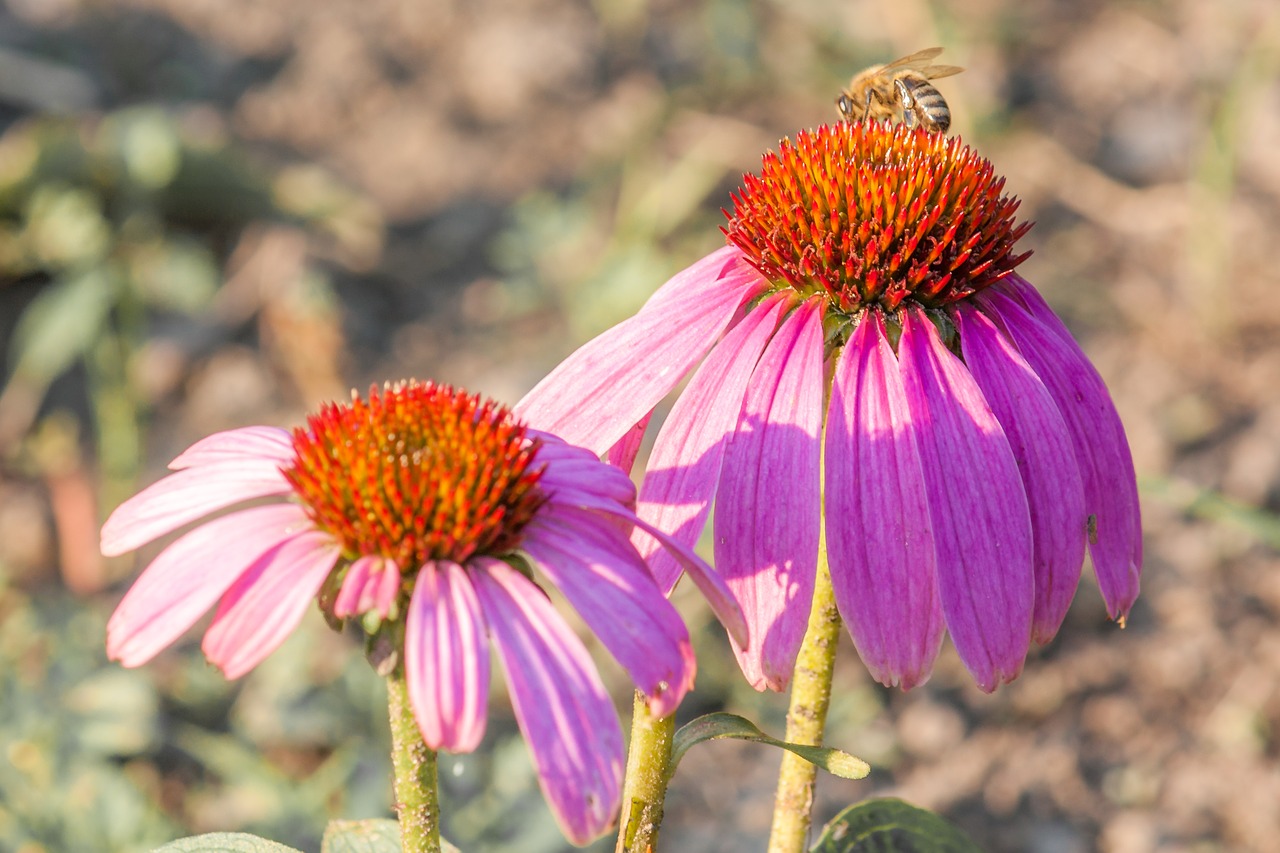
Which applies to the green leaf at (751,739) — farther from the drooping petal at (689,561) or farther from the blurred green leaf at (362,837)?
the blurred green leaf at (362,837)

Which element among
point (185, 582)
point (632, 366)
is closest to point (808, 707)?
point (632, 366)

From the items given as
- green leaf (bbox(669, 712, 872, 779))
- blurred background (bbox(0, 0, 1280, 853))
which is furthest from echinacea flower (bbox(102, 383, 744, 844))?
blurred background (bbox(0, 0, 1280, 853))

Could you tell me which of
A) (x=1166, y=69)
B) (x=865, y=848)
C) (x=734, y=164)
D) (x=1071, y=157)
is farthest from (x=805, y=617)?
(x=1166, y=69)

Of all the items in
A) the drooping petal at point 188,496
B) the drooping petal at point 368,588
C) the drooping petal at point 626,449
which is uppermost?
the drooping petal at point 626,449

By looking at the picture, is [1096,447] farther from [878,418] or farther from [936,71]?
[936,71]

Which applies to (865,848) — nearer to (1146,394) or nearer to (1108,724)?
(1108,724)

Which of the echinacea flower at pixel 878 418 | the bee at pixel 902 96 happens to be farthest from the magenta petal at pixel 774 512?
the bee at pixel 902 96
